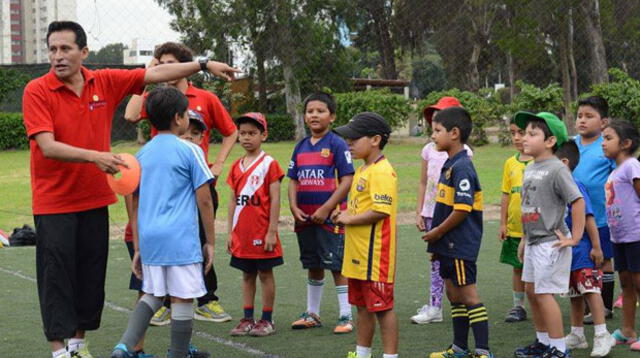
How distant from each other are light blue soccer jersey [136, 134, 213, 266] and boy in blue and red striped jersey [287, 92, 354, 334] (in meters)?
1.74

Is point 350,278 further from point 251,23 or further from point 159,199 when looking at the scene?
point 251,23

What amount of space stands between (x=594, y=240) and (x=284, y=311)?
2731mm

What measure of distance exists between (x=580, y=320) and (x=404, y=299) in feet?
6.85

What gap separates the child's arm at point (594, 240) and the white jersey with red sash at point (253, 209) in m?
2.17

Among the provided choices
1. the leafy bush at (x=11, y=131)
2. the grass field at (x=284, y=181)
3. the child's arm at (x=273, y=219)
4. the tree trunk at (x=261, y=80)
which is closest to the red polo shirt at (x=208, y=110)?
the child's arm at (x=273, y=219)

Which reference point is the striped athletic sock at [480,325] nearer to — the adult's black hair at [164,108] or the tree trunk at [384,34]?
Result: the adult's black hair at [164,108]

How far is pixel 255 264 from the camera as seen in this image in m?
6.62

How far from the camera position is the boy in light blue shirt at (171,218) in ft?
16.2

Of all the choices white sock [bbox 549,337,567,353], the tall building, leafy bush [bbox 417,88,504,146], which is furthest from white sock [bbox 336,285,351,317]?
leafy bush [bbox 417,88,504,146]

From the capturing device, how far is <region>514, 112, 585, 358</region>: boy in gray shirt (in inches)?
211

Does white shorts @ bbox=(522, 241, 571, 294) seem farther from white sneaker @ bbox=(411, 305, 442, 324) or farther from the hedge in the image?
the hedge

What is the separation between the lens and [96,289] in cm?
551

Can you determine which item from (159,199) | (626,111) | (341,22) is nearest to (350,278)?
(159,199)

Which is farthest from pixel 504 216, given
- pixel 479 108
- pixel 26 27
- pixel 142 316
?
pixel 479 108
